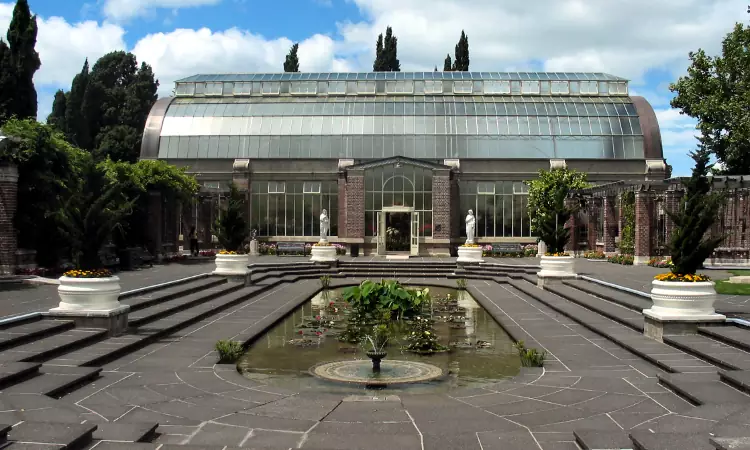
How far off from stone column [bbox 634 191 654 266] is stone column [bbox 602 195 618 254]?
153 inches

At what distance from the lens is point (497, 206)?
4378cm

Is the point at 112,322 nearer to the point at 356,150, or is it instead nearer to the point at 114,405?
the point at 114,405

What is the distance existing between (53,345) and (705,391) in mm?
8540

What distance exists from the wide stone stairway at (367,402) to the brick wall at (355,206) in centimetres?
2814

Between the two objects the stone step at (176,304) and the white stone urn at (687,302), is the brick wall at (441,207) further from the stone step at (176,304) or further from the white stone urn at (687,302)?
the white stone urn at (687,302)

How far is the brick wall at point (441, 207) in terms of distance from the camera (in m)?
42.0

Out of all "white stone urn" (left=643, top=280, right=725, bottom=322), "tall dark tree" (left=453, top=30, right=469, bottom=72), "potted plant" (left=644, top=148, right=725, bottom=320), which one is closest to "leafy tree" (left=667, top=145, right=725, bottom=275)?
"potted plant" (left=644, top=148, right=725, bottom=320)

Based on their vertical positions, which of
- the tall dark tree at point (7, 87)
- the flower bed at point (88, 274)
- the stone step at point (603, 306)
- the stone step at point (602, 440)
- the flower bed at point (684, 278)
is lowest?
the stone step at point (602, 440)

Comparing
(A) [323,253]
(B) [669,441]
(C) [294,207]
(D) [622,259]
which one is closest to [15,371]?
(B) [669,441]

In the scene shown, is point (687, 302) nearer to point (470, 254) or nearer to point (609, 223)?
point (470, 254)

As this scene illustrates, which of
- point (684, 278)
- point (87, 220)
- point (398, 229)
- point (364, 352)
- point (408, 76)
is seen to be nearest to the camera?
point (364, 352)

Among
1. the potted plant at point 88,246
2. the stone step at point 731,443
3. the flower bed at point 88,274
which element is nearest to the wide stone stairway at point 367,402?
the stone step at point 731,443

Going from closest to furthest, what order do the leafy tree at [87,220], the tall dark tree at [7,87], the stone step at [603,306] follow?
1. the leafy tree at [87,220]
2. the stone step at [603,306]
3. the tall dark tree at [7,87]

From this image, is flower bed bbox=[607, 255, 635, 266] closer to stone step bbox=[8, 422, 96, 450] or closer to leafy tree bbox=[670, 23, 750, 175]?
leafy tree bbox=[670, 23, 750, 175]
